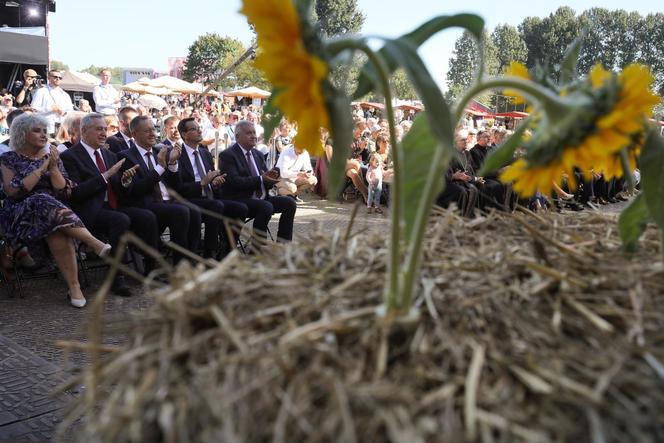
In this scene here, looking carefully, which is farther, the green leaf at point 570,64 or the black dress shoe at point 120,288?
the black dress shoe at point 120,288

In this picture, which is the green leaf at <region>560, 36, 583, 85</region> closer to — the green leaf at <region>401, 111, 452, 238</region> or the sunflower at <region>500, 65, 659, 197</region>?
the sunflower at <region>500, 65, 659, 197</region>

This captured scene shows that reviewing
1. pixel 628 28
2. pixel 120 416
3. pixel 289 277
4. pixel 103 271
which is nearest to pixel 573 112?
pixel 289 277

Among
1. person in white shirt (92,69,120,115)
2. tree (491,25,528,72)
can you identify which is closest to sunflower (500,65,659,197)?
person in white shirt (92,69,120,115)

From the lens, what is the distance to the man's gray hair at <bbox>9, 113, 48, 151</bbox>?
5.15m

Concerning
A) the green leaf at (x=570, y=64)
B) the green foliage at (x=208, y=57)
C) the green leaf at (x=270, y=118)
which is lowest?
the green leaf at (x=270, y=118)

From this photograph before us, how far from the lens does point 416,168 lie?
51.5 inches

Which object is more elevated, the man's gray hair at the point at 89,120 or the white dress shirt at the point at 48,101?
the white dress shirt at the point at 48,101

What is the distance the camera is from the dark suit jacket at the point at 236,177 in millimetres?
6943

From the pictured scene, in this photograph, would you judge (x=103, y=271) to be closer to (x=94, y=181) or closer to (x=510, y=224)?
(x=94, y=181)

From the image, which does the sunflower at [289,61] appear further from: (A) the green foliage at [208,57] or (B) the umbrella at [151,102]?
(A) the green foliage at [208,57]

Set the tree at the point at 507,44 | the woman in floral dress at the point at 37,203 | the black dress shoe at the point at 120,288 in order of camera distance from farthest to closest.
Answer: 1. the tree at the point at 507,44
2. the black dress shoe at the point at 120,288
3. the woman in floral dress at the point at 37,203

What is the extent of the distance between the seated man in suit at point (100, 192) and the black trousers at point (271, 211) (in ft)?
4.57

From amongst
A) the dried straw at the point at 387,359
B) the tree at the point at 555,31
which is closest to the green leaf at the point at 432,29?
the dried straw at the point at 387,359

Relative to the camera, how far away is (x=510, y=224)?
1.87m
